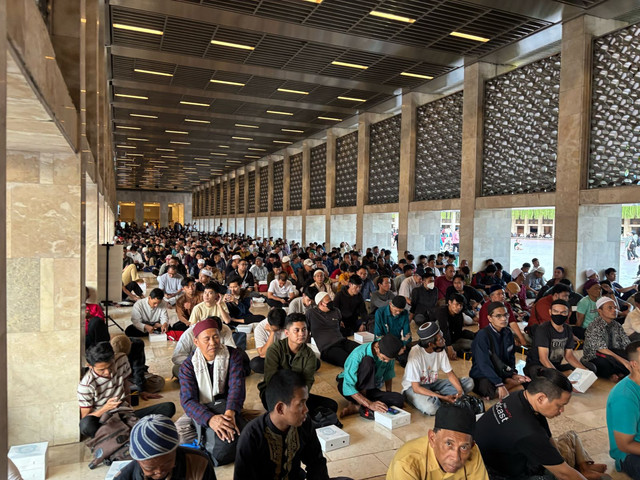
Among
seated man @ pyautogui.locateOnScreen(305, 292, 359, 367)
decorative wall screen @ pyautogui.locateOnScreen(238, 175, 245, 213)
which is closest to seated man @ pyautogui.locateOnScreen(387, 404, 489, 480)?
seated man @ pyautogui.locateOnScreen(305, 292, 359, 367)

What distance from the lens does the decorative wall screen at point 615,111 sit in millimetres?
10281

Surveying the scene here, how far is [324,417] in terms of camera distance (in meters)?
5.02

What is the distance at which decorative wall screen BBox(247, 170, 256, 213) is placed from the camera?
37409mm

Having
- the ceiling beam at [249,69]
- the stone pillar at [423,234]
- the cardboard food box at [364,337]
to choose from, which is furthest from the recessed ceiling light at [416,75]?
the cardboard food box at [364,337]

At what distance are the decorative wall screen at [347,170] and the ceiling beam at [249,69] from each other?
512 cm

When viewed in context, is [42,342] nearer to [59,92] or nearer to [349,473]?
[59,92]

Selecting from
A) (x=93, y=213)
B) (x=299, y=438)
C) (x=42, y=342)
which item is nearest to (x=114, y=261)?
(x=93, y=213)

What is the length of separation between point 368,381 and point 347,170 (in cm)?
1816

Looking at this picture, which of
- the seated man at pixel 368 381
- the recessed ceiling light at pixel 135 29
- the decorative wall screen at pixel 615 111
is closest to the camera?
the seated man at pixel 368 381

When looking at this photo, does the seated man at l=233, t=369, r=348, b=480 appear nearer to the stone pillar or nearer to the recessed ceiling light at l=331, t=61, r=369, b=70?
the recessed ceiling light at l=331, t=61, r=369, b=70

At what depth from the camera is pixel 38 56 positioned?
2.49 meters

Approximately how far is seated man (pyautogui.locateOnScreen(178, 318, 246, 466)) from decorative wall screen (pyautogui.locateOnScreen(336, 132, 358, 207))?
1785 cm

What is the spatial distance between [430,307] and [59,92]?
25.1 feet

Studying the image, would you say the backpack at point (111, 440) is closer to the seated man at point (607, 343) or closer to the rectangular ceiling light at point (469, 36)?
the seated man at point (607, 343)
